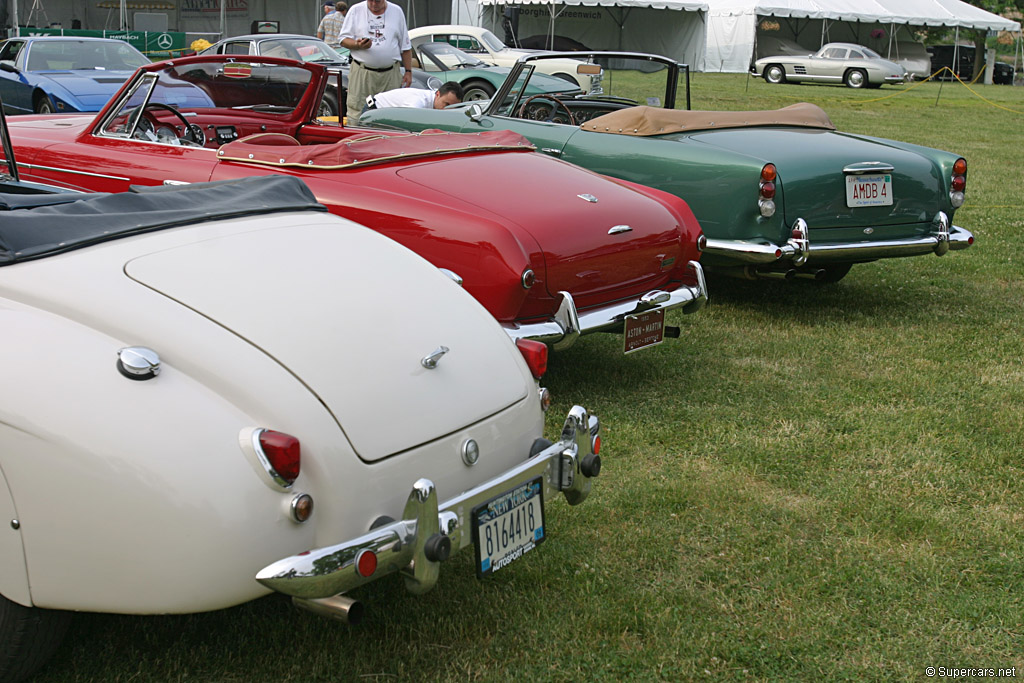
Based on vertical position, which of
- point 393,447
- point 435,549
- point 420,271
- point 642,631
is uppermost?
point 420,271

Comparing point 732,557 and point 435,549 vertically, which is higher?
point 435,549

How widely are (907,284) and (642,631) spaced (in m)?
5.03

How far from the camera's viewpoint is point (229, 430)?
2.14 metres

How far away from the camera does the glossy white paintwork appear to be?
2.08 m

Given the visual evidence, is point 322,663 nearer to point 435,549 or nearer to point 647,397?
point 435,549

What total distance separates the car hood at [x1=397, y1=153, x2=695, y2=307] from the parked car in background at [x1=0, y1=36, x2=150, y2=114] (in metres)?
7.67

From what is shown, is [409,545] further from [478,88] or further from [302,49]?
[478,88]

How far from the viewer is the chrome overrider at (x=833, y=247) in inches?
219

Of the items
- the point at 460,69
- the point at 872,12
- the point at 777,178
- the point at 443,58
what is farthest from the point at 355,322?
the point at 872,12

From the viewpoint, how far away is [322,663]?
258 cm

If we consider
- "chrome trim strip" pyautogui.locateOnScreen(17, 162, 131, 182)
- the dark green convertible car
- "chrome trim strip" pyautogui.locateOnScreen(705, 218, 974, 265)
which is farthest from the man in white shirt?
"chrome trim strip" pyautogui.locateOnScreen(705, 218, 974, 265)

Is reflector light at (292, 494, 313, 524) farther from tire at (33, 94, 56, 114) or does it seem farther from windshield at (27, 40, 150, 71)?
windshield at (27, 40, 150, 71)

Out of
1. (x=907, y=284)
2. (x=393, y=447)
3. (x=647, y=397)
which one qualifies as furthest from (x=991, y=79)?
(x=393, y=447)

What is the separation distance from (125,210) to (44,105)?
9.80 meters
